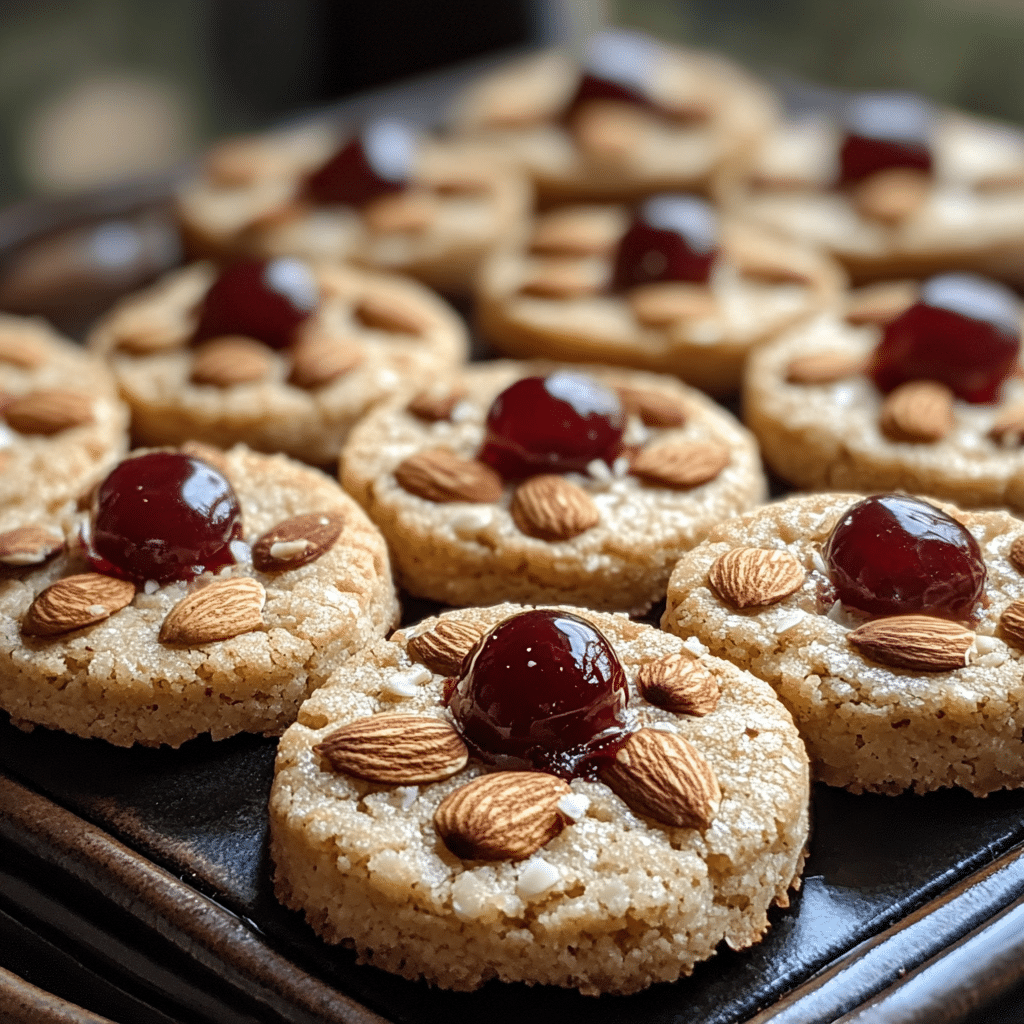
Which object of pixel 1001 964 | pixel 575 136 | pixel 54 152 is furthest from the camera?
pixel 54 152

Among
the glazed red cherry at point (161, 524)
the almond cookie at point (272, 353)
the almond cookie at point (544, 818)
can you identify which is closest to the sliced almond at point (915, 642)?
the almond cookie at point (544, 818)

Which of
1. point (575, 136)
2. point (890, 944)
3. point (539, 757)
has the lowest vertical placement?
point (890, 944)

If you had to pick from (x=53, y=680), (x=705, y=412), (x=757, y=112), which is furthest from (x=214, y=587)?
(x=757, y=112)

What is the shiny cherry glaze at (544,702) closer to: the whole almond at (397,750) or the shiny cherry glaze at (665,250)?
the whole almond at (397,750)

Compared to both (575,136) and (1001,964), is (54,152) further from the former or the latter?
(1001,964)

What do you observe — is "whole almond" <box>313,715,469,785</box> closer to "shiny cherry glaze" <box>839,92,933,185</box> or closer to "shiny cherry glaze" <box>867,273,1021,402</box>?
"shiny cherry glaze" <box>867,273,1021,402</box>

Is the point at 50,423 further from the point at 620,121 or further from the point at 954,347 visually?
the point at 620,121

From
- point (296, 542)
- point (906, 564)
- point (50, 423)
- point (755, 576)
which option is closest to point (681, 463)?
point (755, 576)
